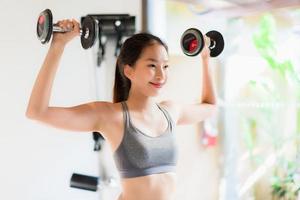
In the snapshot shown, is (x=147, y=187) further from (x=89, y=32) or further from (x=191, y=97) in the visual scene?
(x=191, y=97)

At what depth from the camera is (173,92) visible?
97.9 inches

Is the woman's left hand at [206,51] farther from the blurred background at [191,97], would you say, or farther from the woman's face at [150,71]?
the blurred background at [191,97]

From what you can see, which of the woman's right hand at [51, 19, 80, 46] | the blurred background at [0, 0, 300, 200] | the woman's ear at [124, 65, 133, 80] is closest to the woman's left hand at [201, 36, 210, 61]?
the woman's ear at [124, 65, 133, 80]

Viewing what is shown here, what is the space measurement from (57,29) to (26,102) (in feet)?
3.21

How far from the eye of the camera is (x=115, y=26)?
7.09ft

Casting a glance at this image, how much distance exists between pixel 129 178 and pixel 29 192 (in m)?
0.98

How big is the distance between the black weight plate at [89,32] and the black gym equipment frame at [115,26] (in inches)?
36.5

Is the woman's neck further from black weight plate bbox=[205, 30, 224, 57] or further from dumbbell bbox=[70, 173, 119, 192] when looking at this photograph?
dumbbell bbox=[70, 173, 119, 192]

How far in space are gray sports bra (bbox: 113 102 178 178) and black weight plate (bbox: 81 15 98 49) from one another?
281 mm

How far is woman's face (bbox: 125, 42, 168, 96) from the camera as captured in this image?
134cm

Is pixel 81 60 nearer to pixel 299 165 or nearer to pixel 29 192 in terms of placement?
pixel 29 192

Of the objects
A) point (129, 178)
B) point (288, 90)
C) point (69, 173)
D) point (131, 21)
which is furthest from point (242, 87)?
point (129, 178)

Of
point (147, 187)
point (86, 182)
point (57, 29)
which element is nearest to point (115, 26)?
point (86, 182)

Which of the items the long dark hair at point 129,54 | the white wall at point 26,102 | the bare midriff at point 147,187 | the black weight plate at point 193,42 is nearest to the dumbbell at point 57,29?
the long dark hair at point 129,54
